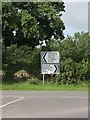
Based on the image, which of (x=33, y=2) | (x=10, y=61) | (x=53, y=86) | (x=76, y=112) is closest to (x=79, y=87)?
(x=53, y=86)

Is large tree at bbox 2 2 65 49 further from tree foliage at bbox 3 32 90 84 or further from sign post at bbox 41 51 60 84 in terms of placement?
sign post at bbox 41 51 60 84

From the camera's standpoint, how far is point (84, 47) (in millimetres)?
35969

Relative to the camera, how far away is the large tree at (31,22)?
36.2 meters

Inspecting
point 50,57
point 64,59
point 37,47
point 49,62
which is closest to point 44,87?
point 49,62

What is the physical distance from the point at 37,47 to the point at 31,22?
3.83 meters

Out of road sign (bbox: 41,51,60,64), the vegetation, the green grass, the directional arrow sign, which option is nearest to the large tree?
Answer: the vegetation

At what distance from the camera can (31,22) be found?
36.4m

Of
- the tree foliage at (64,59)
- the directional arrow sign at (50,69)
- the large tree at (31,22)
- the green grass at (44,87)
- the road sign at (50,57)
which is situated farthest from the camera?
the large tree at (31,22)

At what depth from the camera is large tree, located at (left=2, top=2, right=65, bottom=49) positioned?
36219 mm

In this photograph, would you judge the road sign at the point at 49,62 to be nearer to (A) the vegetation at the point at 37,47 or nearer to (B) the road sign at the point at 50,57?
(B) the road sign at the point at 50,57

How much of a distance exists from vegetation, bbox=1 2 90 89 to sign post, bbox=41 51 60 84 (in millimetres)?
599

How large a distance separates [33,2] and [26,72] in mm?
6457

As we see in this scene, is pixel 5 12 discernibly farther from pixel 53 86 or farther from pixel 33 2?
pixel 53 86

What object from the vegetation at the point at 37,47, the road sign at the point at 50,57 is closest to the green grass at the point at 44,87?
the vegetation at the point at 37,47
